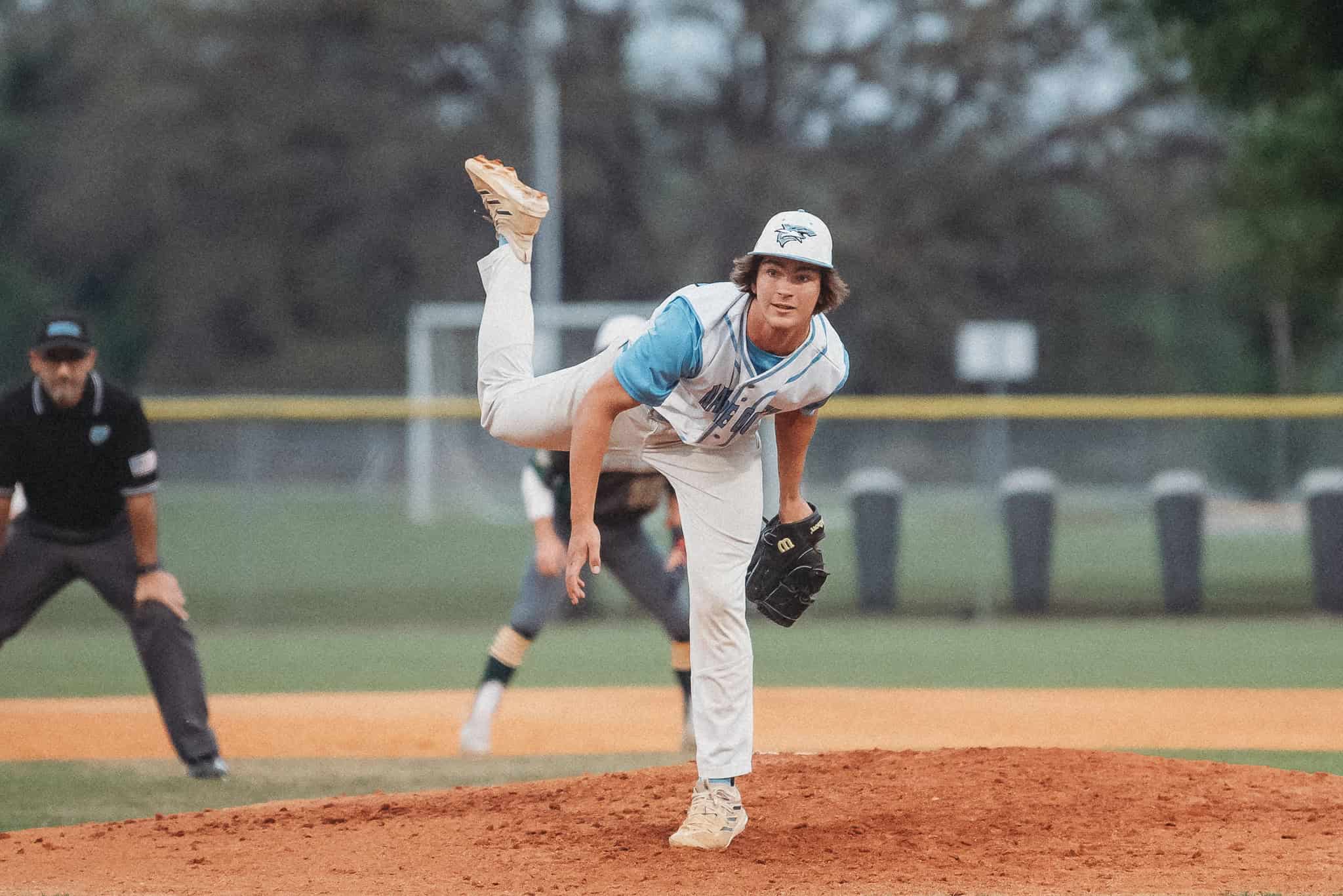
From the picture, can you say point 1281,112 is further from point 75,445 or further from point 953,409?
point 75,445

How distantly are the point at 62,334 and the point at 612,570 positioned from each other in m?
2.66

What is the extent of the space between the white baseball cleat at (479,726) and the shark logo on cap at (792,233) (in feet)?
11.4

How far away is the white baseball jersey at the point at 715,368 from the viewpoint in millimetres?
5137

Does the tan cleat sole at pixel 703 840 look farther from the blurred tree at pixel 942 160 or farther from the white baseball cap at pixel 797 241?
the blurred tree at pixel 942 160

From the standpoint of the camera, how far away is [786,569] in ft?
18.6

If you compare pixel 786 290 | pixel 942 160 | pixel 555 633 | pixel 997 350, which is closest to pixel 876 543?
pixel 555 633

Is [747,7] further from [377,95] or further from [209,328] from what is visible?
[209,328]

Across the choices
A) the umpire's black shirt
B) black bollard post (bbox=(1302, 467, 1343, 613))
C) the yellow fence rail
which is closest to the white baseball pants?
the umpire's black shirt

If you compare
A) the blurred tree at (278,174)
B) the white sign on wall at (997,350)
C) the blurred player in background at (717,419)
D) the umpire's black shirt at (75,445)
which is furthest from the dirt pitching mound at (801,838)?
the blurred tree at (278,174)

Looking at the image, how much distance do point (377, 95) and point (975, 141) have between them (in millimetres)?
14471

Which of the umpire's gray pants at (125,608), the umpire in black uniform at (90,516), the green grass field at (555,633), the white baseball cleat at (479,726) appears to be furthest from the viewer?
the white baseball cleat at (479,726)

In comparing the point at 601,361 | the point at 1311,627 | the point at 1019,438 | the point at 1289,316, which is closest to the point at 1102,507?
the point at 1019,438

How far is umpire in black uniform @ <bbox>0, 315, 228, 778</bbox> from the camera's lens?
7.04 meters

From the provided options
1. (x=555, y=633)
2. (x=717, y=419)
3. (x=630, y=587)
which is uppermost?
(x=717, y=419)
